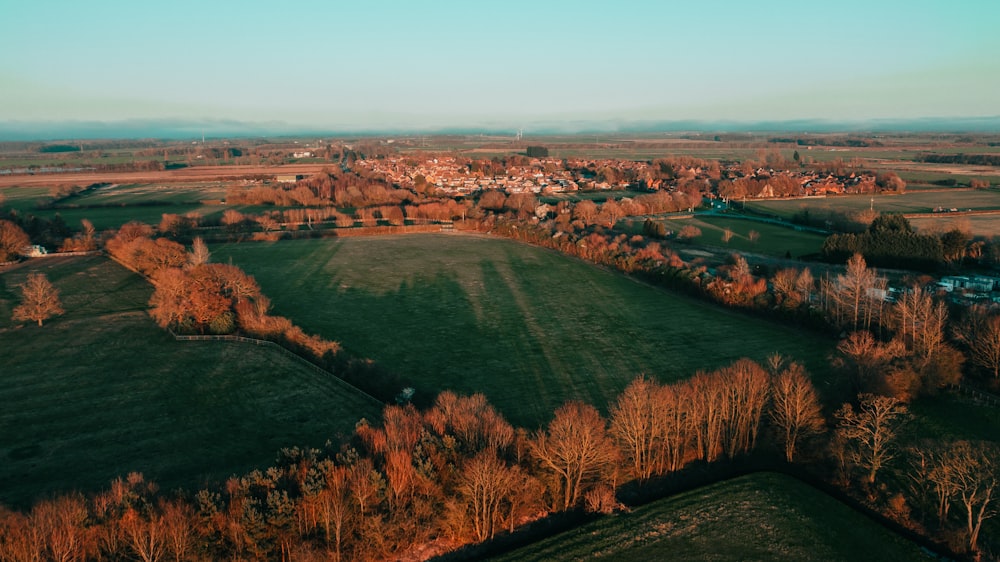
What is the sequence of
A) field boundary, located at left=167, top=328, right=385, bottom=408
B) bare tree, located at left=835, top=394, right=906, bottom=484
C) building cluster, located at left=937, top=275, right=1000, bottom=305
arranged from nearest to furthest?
bare tree, located at left=835, top=394, right=906, bottom=484 → field boundary, located at left=167, top=328, right=385, bottom=408 → building cluster, located at left=937, top=275, right=1000, bottom=305

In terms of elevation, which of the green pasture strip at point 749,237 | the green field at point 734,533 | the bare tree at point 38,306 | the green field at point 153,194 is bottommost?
the green field at point 734,533

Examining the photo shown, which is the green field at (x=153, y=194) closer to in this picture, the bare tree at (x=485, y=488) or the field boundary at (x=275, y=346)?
the field boundary at (x=275, y=346)

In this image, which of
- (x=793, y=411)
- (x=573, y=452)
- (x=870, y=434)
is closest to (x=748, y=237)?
(x=793, y=411)

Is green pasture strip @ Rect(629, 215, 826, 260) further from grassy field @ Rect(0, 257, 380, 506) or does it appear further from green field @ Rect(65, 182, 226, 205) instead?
green field @ Rect(65, 182, 226, 205)

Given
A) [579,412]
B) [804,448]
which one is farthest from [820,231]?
[579,412]

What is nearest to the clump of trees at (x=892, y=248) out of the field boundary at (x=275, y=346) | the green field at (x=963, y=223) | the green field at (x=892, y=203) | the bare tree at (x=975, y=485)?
the green field at (x=963, y=223)

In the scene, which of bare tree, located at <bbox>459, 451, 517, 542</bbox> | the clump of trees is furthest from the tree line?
the clump of trees

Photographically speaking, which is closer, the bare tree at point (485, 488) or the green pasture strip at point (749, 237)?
the bare tree at point (485, 488)
